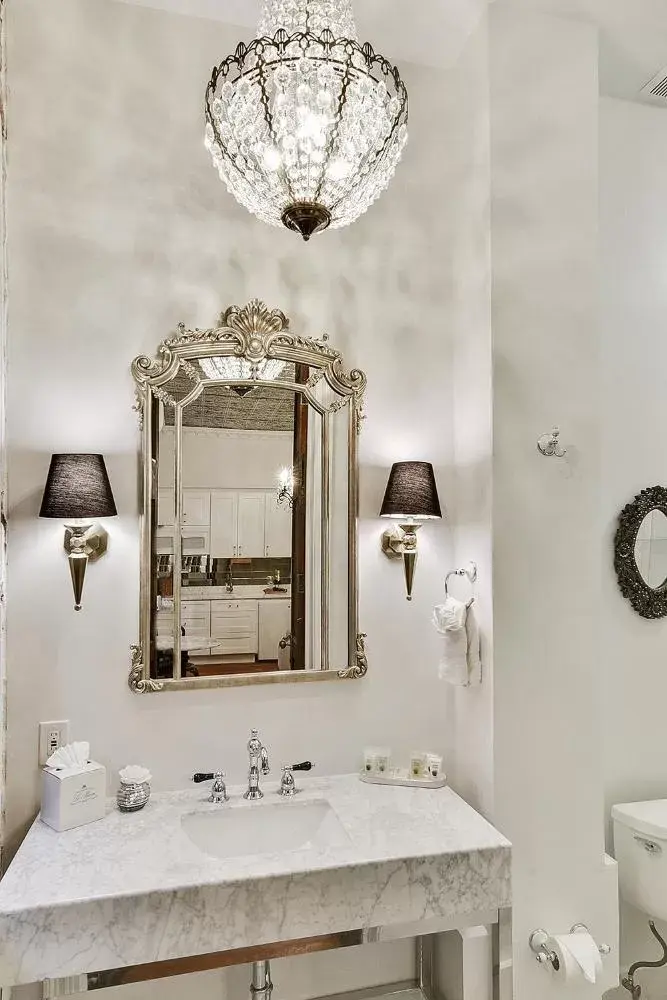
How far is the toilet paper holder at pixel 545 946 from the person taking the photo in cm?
184

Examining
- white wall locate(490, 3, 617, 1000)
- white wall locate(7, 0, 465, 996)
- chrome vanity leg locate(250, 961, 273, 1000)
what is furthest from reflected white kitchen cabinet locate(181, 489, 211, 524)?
chrome vanity leg locate(250, 961, 273, 1000)

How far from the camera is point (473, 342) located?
207 cm

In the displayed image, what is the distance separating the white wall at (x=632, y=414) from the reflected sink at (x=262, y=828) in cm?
106

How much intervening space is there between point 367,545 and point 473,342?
73cm

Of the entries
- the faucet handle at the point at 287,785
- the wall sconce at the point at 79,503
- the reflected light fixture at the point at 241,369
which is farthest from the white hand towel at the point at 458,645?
the wall sconce at the point at 79,503

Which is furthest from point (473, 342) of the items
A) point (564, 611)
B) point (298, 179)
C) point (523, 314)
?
point (298, 179)

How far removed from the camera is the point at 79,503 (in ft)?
5.76

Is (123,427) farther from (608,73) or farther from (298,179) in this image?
(608,73)

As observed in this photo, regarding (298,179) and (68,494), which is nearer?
(298,179)

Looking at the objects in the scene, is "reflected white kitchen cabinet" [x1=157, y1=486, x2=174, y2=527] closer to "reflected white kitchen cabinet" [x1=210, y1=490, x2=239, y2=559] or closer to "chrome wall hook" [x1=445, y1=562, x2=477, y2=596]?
"reflected white kitchen cabinet" [x1=210, y1=490, x2=239, y2=559]

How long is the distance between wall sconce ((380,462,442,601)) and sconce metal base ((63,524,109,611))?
0.86 meters

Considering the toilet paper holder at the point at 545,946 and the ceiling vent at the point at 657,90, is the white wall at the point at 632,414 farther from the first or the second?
the toilet paper holder at the point at 545,946

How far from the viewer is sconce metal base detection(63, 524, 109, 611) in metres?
1.83

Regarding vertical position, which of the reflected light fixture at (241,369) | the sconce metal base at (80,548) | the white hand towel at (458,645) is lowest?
the white hand towel at (458,645)
